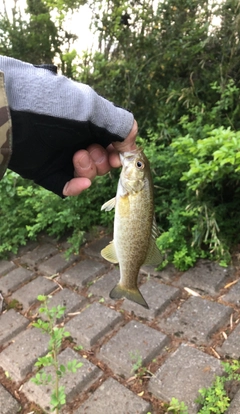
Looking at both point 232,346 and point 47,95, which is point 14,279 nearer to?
point 232,346

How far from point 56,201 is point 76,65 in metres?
1.74

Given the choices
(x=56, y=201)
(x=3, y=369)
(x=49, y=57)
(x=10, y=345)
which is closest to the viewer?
(x=3, y=369)

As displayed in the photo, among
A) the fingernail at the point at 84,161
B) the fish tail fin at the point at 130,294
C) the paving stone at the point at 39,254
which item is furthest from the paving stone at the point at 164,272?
the fingernail at the point at 84,161

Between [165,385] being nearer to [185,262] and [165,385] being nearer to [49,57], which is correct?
[185,262]

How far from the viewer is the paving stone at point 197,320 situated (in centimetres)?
272

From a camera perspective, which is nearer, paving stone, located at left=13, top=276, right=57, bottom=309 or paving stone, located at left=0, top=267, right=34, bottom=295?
paving stone, located at left=13, top=276, right=57, bottom=309

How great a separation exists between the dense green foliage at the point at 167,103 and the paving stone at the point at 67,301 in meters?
0.64

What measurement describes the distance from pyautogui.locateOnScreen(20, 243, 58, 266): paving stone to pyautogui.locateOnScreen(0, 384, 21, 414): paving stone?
5.70 feet

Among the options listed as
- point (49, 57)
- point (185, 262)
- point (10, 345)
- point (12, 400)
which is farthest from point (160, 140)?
point (12, 400)

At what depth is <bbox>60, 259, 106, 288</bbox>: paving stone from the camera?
3.60m

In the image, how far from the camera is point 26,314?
3283mm

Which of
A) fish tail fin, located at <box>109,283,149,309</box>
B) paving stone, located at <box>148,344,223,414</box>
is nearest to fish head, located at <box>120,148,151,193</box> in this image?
fish tail fin, located at <box>109,283,149,309</box>

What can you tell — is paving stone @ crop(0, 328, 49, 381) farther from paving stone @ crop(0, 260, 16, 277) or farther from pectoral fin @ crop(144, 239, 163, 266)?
pectoral fin @ crop(144, 239, 163, 266)

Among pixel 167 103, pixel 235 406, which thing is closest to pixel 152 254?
pixel 235 406
